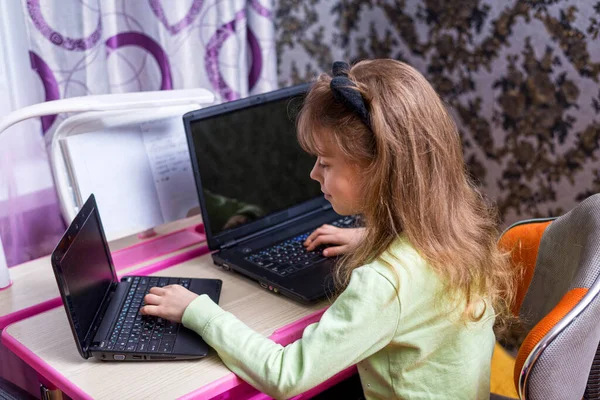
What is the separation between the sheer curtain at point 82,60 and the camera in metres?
1.42

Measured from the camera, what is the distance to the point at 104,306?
1.14 m

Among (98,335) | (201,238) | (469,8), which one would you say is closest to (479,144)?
(469,8)

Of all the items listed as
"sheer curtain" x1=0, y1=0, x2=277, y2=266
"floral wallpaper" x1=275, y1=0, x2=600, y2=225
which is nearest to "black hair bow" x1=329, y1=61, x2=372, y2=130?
"sheer curtain" x1=0, y1=0, x2=277, y2=266

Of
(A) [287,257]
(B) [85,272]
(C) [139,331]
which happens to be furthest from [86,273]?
(A) [287,257]

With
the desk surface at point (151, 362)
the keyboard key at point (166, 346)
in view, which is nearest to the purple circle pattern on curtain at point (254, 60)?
the desk surface at point (151, 362)

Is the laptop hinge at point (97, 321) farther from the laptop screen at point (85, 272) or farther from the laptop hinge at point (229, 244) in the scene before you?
the laptop hinge at point (229, 244)

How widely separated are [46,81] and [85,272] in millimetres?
567

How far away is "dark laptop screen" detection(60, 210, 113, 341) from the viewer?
1003 millimetres

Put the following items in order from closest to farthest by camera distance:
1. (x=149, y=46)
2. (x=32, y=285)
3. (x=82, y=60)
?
(x=32, y=285), (x=82, y=60), (x=149, y=46)

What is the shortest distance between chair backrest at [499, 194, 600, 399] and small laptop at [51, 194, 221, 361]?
1.57 ft

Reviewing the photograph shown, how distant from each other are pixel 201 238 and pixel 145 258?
134mm

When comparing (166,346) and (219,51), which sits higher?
(219,51)

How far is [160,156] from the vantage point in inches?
56.6

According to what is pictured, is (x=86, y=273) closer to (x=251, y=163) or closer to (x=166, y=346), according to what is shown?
(x=166, y=346)
